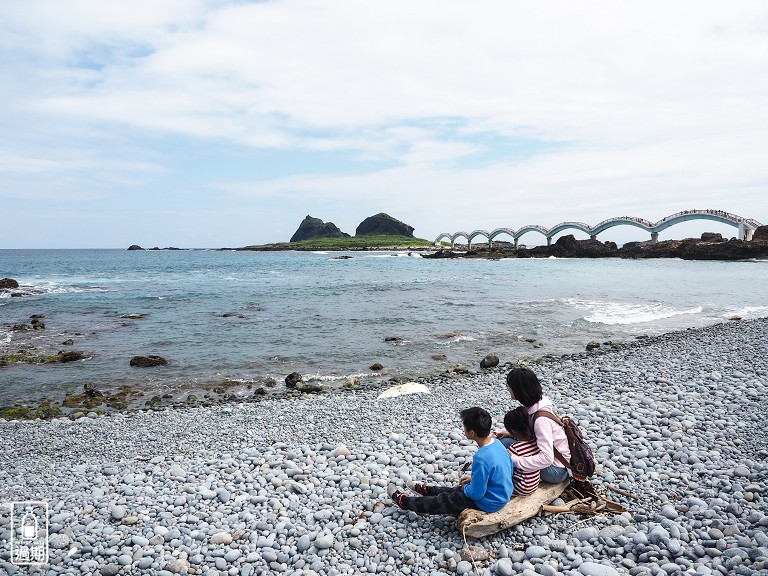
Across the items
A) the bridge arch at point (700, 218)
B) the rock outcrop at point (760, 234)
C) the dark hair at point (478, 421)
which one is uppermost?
the bridge arch at point (700, 218)

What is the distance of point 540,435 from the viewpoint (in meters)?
5.16

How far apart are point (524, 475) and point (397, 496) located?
1382 millimetres

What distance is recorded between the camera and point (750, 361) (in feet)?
38.2

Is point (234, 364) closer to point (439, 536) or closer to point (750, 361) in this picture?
point (439, 536)

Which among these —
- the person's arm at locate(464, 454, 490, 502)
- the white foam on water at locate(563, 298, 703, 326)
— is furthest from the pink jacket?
the white foam on water at locate(563, 298, 703, 326)

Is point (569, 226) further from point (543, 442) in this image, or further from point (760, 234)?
point (543, 442)

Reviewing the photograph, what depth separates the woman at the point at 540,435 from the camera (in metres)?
5.09

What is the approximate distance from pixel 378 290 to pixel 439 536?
107ft

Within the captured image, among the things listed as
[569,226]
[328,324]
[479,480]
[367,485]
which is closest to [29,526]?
[367,485]

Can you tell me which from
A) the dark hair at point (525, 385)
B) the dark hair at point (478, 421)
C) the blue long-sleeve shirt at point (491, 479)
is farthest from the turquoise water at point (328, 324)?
the dark hair at point (478, 421)

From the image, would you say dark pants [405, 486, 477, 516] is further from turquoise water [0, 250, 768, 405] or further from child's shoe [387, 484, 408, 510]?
turquoise water [0, 250, 768, 405]

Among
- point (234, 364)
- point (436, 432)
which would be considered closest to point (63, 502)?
point (436, 432)

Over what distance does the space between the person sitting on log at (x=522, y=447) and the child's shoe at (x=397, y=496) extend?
45.3 inches

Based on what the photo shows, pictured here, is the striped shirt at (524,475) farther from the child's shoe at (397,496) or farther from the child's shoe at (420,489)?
the child's shoe at (397,496)
